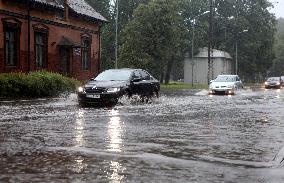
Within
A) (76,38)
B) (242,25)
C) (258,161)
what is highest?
(242,25)

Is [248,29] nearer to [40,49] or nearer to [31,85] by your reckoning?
Answer: [40,49]

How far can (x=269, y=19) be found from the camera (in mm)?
92000

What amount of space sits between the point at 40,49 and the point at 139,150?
92.0ft

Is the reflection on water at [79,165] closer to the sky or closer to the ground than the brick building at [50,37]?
closer to the ground

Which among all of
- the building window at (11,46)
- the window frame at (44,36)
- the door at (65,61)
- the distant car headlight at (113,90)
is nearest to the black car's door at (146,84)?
the distant car headlight at (113,90)

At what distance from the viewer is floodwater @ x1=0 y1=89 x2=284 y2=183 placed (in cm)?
705

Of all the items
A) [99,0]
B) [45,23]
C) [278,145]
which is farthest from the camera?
[99,0]

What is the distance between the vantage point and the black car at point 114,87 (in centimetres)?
2212

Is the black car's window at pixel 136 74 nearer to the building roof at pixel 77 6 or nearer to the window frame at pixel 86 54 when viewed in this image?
the building roof at pixel 77 6

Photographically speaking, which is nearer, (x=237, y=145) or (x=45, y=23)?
(x=237, y=145)

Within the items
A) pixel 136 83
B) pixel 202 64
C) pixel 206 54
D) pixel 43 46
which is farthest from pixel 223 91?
pixel 202 64

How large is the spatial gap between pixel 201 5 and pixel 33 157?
8006 cm

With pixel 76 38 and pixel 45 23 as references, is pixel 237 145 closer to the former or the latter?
pixel 45 23

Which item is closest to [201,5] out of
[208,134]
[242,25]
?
[242,25]
